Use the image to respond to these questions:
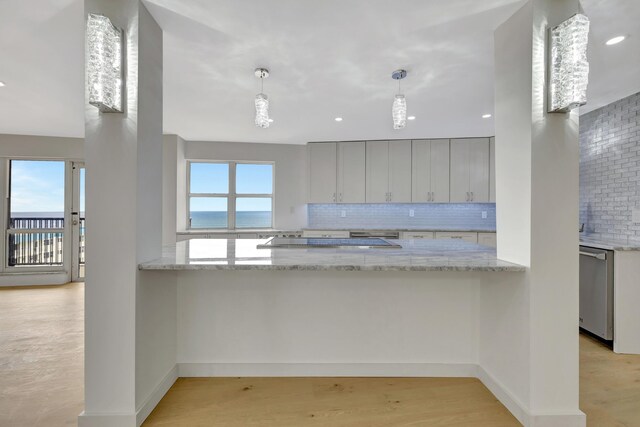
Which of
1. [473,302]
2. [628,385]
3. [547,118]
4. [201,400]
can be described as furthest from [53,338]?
[628,385]

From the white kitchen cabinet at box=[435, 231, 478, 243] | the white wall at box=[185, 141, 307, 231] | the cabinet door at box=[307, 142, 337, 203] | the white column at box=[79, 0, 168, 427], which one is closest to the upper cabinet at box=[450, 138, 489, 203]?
the white kitchen cabinet at box=[435, 231, 478, 243]

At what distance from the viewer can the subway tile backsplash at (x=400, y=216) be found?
5262 millimetres

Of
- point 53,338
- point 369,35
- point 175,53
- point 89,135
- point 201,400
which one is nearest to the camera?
point 89,135

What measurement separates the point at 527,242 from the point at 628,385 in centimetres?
150

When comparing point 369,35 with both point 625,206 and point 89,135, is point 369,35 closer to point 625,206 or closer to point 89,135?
point 89,135

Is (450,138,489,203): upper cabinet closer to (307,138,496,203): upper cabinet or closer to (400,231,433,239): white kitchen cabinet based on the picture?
(307,138,496,203): upper cabinet

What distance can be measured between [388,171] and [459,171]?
1.13 m

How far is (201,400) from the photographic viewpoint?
1.90 m

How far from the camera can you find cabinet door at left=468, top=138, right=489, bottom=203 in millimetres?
4914

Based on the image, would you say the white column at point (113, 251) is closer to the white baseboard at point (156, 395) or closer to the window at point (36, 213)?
the white baseboard at point (156, 395)

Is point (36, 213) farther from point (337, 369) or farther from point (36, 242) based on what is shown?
point (337, 369)

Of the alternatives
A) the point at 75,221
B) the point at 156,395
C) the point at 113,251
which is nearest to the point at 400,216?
the point at 156,395

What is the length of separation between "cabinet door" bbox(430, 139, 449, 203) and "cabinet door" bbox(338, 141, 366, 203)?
3.71 feet

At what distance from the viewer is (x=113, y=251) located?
1621 millimetres
